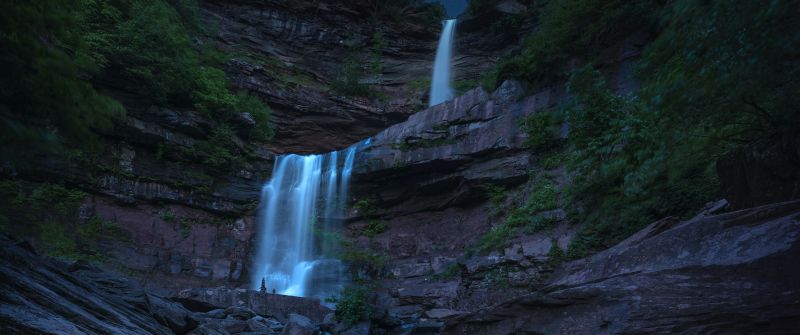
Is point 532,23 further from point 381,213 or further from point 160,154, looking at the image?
point 160,154

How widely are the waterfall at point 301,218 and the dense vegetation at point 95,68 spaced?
111 inches

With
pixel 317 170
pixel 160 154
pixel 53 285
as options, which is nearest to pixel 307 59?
pixel 317 170

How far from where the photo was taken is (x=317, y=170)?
78.6 feet

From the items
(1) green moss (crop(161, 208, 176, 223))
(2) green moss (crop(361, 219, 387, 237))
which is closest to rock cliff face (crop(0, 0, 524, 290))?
(1) green moss (crop(161, 208, 176, 223))

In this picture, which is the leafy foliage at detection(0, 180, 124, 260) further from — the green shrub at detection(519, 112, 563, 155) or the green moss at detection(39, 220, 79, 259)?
the green shrub at detection(519, 112, 563, 155)

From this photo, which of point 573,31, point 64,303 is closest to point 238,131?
point 573,31

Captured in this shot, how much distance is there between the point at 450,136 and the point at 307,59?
14048 millimetres

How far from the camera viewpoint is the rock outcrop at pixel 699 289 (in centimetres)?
474

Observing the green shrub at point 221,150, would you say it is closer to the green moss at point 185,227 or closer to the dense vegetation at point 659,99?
the green moss at point 185,227

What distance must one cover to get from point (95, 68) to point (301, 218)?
18396 millimetres

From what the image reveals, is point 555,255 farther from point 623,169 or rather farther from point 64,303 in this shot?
point 64,303

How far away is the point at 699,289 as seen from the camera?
512cm

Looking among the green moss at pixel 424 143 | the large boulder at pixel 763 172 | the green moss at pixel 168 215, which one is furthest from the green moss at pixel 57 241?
the large boulder at pixel 763 172

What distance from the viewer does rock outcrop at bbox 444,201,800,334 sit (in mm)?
4742
